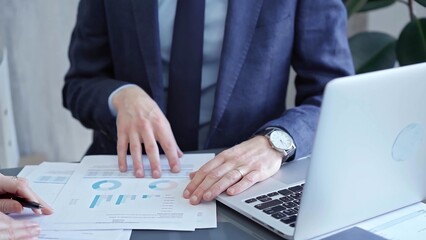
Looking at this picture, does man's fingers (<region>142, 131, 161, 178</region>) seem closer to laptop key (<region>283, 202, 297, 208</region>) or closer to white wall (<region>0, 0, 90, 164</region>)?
laptop key (<region>283, 202, 297, 208</region>)

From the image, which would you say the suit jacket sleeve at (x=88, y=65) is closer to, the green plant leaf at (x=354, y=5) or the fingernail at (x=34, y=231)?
the fingernail at (x=34, y=231)

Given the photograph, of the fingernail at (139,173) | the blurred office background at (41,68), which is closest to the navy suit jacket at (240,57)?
the fingernail at (139,173)

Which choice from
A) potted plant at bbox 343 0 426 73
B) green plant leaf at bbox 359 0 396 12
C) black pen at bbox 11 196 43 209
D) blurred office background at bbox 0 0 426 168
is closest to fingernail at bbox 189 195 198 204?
black pen at bbox 11 196 43 209

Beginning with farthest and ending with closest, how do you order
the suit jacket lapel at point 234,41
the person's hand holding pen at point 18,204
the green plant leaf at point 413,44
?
the green plant leaf at point 413,44 < the suit jacket lapel at point 234,41 < the person's hand holding pen at point 18,204

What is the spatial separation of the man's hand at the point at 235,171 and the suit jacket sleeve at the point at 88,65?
335 mm

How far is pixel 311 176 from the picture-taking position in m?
0.60

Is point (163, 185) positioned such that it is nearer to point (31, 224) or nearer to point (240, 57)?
point (31, 224)

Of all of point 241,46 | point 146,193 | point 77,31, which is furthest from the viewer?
point 77,31

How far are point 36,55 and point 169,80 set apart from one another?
1021 mm

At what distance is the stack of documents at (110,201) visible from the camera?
2.34 ft

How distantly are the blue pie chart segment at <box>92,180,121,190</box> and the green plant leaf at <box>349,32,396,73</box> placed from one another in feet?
3.28

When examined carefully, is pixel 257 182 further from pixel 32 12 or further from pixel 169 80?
pixel 32 12

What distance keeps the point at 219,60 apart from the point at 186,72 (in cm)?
7

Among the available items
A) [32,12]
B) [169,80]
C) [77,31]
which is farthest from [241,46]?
[32,12]
